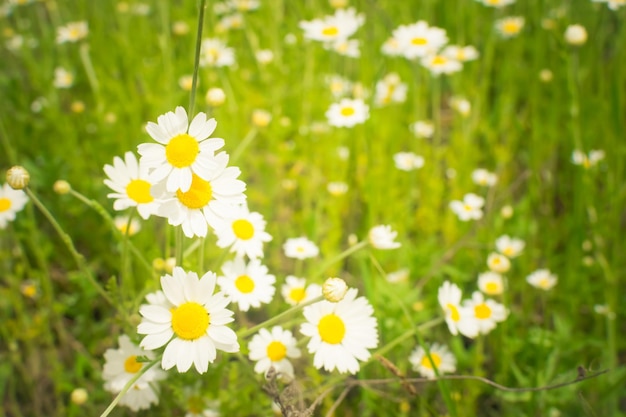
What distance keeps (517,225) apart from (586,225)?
0.67 ft

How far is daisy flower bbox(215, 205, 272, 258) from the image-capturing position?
1039mm

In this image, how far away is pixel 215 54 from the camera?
75.8 inches

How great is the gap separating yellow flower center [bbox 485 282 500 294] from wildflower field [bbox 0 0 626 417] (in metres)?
0.03

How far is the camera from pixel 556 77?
216 cm

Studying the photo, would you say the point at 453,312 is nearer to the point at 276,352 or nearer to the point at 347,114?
the point at 276,352

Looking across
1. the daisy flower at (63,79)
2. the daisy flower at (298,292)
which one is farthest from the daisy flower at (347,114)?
the daisy flower at (63,79)

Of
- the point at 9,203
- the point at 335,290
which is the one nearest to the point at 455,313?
the point at 335,290

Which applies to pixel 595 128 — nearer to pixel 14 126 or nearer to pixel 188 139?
pixel 188 139

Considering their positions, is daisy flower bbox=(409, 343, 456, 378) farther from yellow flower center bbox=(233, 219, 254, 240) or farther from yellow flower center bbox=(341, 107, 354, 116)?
yellow flower center bbox=(341, 107, 354, 116)

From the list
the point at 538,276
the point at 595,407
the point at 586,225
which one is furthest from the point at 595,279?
the point at 595,407

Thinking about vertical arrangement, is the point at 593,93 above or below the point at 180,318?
below

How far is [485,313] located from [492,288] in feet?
0.61

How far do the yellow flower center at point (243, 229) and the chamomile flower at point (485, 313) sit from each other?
1.76 feet

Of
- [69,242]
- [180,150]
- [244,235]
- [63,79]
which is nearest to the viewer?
[180,150]
